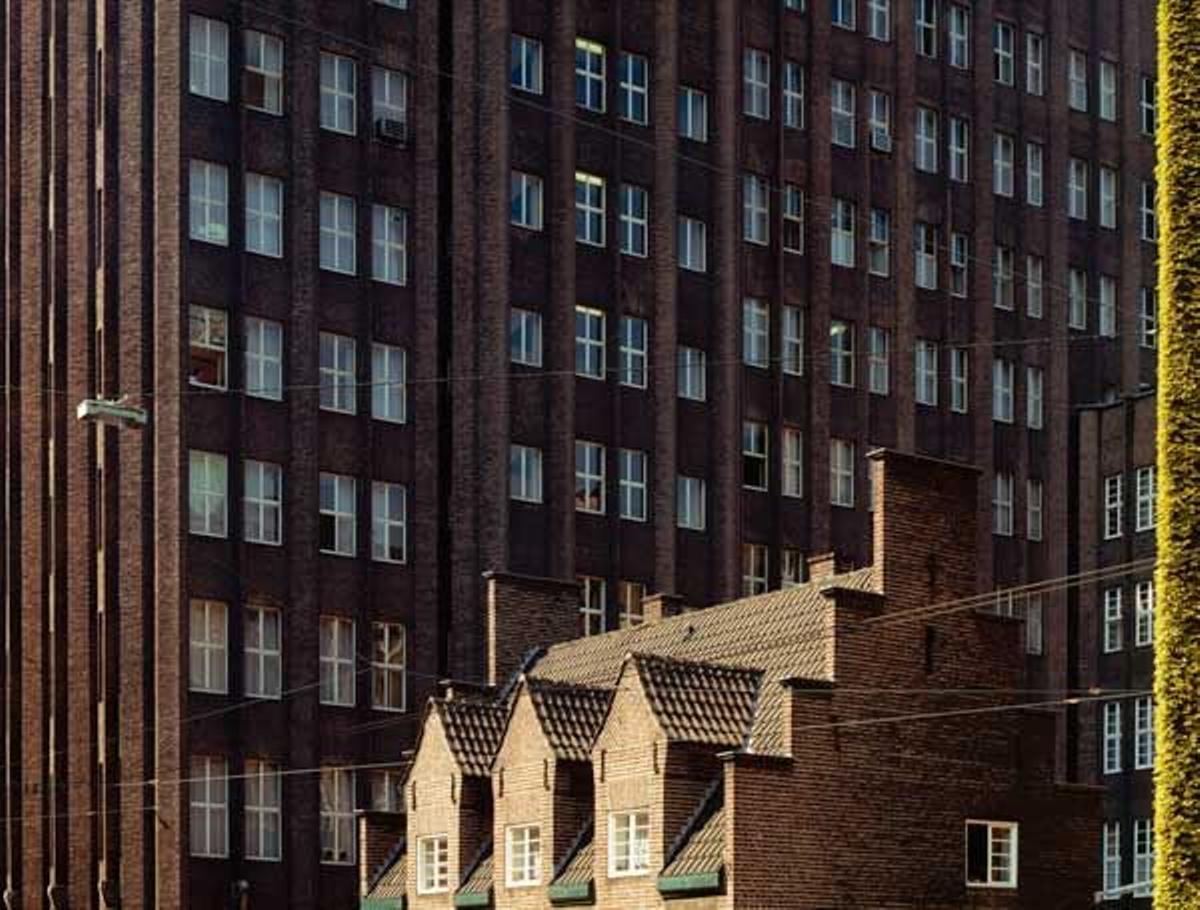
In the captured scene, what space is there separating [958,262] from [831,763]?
48294 millimetres

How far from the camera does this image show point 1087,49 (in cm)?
9581

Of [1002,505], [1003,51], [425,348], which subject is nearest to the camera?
[425,348]

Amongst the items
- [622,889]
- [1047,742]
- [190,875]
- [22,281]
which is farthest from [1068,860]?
[22,281]

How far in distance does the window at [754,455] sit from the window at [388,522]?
525 inches

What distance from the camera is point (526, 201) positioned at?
79.5m

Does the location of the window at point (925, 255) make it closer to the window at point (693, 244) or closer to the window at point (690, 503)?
the window at point (693, 244)

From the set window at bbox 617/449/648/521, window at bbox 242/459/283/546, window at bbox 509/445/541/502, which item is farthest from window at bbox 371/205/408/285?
window at bbox 617/449/648/521

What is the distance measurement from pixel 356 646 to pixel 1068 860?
3003 centimetres

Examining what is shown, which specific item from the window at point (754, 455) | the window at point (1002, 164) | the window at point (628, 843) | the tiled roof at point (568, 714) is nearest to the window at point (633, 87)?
the window at point (754, 455)

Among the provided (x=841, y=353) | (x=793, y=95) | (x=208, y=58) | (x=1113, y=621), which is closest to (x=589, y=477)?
(x=841, y=353)

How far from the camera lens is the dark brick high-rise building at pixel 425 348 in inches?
2817

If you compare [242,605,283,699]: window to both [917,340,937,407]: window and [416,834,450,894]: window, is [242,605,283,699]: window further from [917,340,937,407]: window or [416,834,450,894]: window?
[917,340,937,407]: window

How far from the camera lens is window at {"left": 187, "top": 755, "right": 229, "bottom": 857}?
69.7 meters

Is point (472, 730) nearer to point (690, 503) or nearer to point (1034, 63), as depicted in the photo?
point (690, 503)
